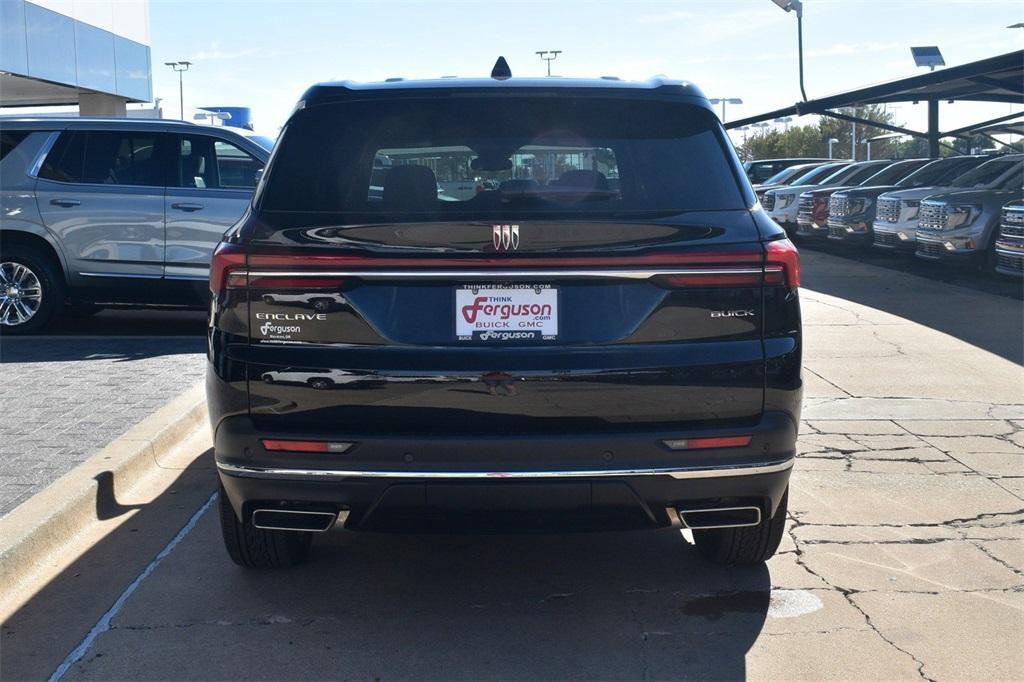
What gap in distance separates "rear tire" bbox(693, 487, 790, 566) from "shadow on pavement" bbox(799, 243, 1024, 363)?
626 cm

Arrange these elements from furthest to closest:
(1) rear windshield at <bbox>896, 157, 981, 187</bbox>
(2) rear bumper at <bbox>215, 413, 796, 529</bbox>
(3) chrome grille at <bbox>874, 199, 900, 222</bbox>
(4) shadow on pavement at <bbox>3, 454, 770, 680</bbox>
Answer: (1) rear windshield at <bbox>896, 157, 981, 187</bbox> < (3) chrome grille at <bbox>874, 199, 900, 222</bbox> < (4) shadow on pavement at <bbox>3, 454, 770, 680</bbox> < (2) rear bumper at <bbox>215, 413, 796, 529</bbox>

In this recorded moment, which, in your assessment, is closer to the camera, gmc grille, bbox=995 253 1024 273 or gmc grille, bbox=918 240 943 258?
gmc grille, bbox=995 253 1024 273

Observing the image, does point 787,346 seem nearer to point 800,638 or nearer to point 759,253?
point 759,253

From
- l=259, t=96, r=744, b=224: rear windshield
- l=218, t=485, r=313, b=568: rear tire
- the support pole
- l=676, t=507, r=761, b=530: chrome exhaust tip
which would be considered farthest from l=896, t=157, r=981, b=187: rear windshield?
l=218, t=485, r=313, b=568: rear tire

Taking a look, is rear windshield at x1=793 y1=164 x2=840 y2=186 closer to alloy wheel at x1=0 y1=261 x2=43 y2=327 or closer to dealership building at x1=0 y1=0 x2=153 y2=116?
dealership building at x1=0 y1=0 x2=153 y2=116

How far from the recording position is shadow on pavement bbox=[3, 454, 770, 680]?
12.8ft

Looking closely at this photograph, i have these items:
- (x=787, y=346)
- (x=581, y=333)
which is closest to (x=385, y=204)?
(x=581, y=333)

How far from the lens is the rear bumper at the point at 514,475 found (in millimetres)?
3764

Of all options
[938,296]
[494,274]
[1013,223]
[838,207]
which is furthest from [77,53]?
[494,274]

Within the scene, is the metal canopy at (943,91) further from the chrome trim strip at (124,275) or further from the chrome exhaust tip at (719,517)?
the chrome exhaust tip at (719,517)

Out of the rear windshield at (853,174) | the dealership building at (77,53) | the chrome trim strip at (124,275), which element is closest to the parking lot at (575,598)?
the chrome trim strip at (124,275)

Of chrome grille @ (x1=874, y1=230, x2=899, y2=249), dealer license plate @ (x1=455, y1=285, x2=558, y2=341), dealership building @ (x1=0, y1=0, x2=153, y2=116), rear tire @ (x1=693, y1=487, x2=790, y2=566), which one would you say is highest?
dealership building @ (x1=0, y1=0, x2=153, y2=116)

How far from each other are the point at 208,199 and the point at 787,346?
7.91 m

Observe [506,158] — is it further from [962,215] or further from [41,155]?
[962,215]
